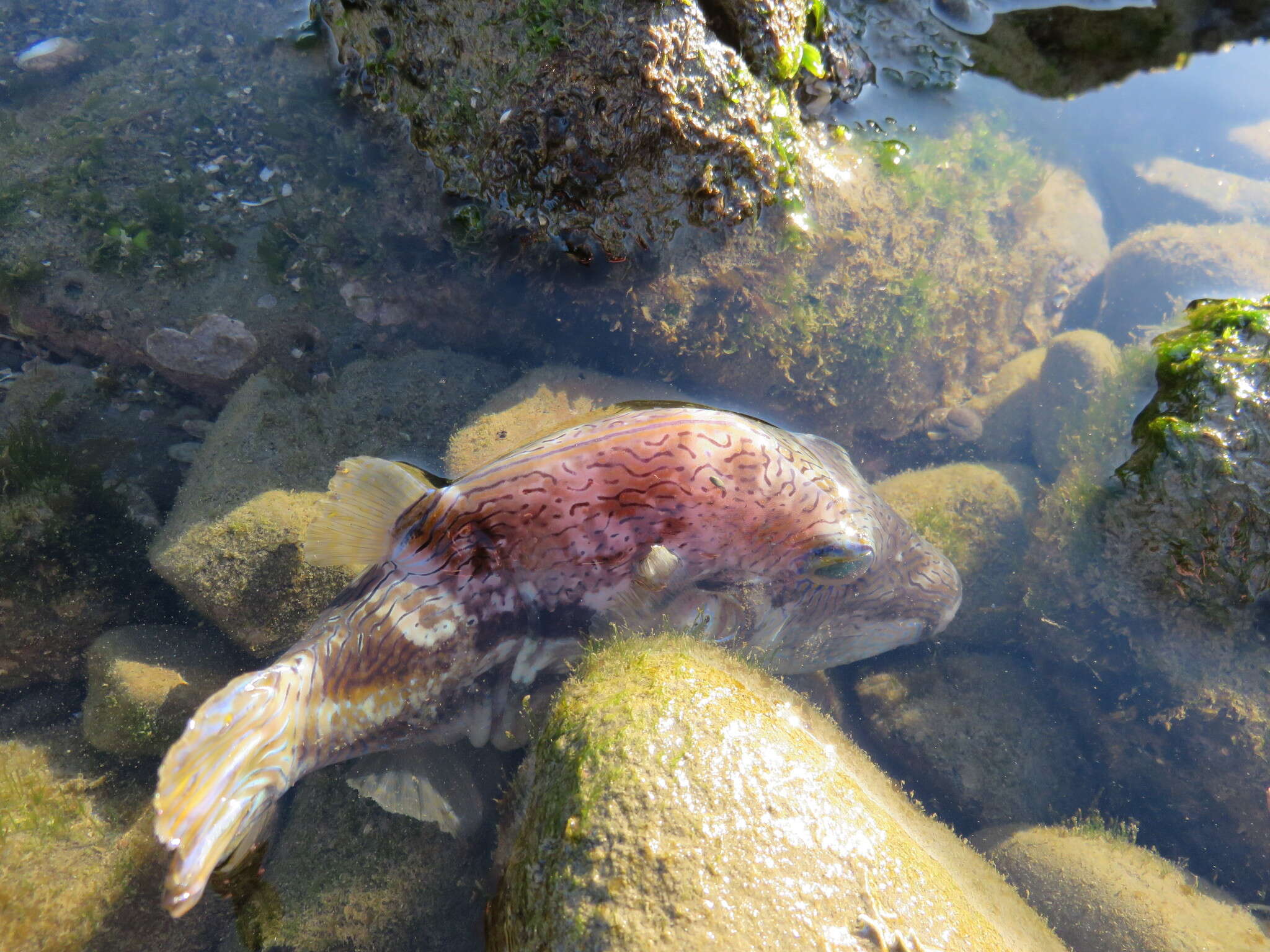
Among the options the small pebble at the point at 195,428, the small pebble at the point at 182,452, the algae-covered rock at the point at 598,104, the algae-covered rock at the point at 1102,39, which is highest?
the algae-covered rock at the point at 1102,39

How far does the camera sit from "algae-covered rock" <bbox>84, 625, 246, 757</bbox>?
11.7 feet

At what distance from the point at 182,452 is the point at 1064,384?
7542 mm

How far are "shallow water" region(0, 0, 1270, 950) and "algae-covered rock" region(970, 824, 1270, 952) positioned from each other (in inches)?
10.6

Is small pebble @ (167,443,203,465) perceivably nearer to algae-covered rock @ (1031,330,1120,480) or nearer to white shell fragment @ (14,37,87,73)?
white shell fragment @ (14,37,87,73)

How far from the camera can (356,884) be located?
333 cm

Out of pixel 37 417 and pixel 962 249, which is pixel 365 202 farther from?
pixel 962 249

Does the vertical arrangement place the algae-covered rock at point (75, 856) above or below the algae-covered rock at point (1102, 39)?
below

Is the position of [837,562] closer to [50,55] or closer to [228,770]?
[228,770]

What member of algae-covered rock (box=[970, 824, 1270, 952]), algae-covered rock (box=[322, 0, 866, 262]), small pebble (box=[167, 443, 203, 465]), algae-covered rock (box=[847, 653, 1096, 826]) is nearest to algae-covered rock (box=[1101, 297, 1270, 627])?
algae-covered rock (box=[847, 653, 1096, 826])

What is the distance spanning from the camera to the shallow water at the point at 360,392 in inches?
134

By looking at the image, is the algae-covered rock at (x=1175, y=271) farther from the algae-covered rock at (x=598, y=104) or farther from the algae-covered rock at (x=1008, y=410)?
the algae-covered rock at (x=598, y=104)

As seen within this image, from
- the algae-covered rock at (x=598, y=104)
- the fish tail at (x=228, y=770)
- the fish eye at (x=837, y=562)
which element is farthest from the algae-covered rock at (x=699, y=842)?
the algae-covered rock at (x=598, y=104)

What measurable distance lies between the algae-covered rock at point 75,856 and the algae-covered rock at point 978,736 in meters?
4.59

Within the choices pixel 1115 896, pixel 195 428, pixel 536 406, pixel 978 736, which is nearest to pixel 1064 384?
pixel 978 736
